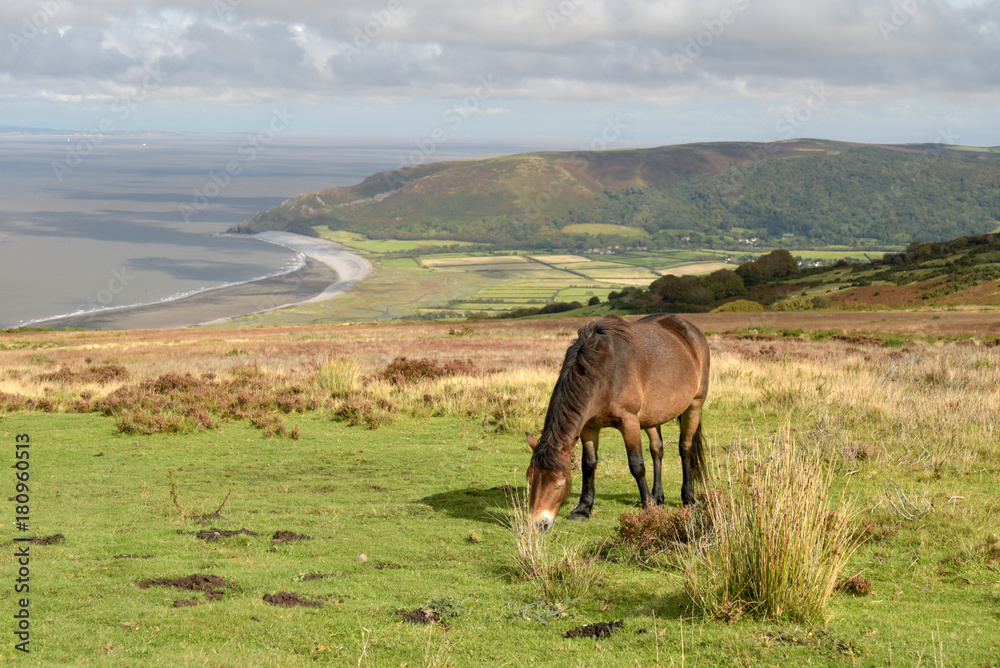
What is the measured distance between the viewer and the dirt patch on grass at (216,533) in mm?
8469

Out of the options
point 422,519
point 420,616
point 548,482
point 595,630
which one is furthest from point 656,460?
point 420,616

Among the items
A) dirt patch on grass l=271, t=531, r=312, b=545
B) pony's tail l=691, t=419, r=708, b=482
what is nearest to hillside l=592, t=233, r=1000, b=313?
pony's tail l=691, t=419, r=708, b=482

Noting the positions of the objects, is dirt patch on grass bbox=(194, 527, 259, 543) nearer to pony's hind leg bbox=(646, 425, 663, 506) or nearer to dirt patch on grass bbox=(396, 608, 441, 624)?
dirt patch on grass bbox=(396, 608, 441, 624)

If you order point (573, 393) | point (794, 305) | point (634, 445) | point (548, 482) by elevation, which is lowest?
point (794, 305)

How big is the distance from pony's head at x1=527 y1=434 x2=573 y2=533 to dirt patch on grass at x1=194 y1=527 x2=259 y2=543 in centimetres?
329

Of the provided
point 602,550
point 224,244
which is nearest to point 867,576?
point 602,550

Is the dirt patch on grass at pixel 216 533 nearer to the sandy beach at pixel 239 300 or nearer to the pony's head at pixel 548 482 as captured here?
the pony's head at pixel 548 482

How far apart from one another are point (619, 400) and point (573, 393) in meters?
0.61

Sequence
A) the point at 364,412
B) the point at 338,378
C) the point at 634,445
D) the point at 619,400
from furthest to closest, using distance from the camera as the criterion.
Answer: the point at 338,378, the point at 364,412, the point at 634,445, the point at 619,400

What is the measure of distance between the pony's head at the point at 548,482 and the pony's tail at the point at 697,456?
11.1 ft

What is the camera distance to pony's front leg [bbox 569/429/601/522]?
9203 mm

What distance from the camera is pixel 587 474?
9258 millimetres

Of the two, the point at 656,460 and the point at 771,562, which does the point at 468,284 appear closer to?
the point at 656,460

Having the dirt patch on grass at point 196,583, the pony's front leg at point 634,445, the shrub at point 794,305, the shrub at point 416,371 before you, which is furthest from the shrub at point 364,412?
the shrub at point 794,305
